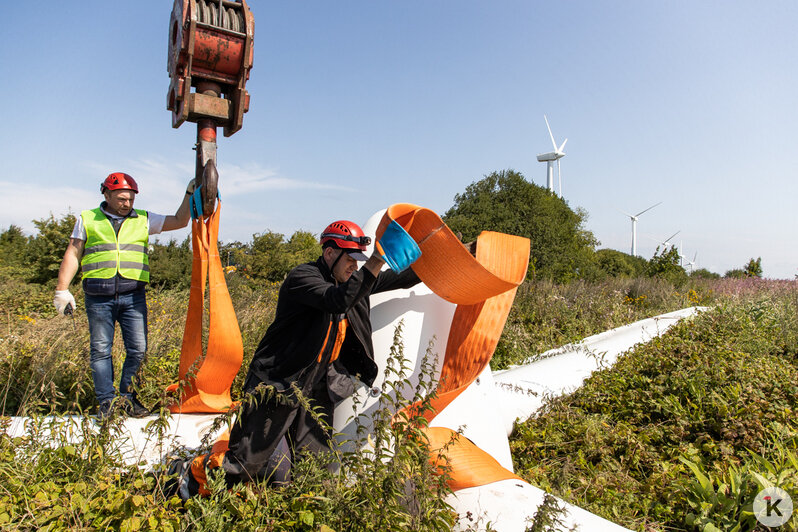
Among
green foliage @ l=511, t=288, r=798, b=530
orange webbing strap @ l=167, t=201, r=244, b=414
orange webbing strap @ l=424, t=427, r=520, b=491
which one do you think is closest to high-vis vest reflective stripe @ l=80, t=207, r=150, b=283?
orange webbing strap @ l=167, t=201, r=244, b=414

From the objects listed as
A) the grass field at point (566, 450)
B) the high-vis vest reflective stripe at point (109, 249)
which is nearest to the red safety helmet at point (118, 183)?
the high-vis vest reflective stripe at point (109, 249)

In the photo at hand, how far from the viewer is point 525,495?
224cm

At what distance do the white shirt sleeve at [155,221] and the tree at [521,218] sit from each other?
48.6 ft

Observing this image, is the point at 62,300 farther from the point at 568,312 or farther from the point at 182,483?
the point at 568,312

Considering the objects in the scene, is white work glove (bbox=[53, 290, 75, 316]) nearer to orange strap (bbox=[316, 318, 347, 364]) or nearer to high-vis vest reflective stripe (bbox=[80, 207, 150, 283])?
high-vis vest reflective stripe (bbox=[80, 207, 150, 283])

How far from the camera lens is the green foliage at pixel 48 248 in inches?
414

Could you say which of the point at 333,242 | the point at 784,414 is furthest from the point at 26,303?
the point at 784,414

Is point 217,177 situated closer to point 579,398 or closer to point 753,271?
point 579,398

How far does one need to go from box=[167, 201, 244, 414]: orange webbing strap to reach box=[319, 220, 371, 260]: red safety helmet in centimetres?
164

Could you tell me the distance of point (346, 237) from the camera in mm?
2547

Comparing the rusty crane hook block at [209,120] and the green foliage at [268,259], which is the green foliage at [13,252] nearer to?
the green foliage at [268,259]

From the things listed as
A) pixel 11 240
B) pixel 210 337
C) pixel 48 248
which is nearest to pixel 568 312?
pixel 210 337

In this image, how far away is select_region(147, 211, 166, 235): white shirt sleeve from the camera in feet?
13.4

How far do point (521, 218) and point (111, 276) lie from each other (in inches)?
772
